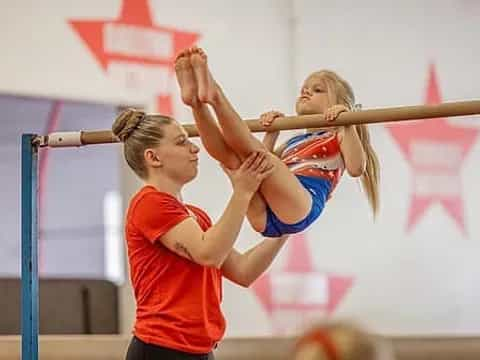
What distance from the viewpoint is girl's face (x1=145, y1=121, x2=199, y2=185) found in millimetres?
2000

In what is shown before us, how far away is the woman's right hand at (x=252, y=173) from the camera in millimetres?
1926

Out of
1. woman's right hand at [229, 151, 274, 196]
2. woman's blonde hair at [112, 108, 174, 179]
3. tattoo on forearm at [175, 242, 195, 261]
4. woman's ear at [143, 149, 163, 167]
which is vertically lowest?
tattoo on forearm at [175, 242, 195, 261]

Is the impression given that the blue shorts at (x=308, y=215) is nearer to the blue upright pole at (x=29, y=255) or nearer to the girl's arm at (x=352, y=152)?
the girl's arm at (x=352, y=152)

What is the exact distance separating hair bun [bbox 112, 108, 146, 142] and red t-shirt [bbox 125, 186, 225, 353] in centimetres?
13

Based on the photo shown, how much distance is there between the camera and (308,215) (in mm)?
2076

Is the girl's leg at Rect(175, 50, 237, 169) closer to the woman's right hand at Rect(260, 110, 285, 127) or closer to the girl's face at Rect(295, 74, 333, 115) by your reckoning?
the woman's right hand at Rect(260, 110, 285, 127)

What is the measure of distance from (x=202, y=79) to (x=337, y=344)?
2.05 feet

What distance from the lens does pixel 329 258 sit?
4039 mm

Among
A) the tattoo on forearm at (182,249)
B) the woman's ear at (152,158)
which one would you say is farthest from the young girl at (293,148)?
the tattoo on forearm at (182,249)

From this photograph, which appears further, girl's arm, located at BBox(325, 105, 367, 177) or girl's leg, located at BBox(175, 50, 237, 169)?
girl's arm, located at BBox(325, 105, 367, 177)

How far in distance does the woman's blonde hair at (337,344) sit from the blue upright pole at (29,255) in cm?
79

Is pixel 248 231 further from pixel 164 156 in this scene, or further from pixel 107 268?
pixel 107 268

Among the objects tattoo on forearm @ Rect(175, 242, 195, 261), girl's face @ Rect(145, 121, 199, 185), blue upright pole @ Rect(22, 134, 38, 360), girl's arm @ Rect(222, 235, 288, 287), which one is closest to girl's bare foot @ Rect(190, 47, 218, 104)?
girl's face @ Rect(145, 121, 199, 185)

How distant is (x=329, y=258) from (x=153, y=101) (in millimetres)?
1000
